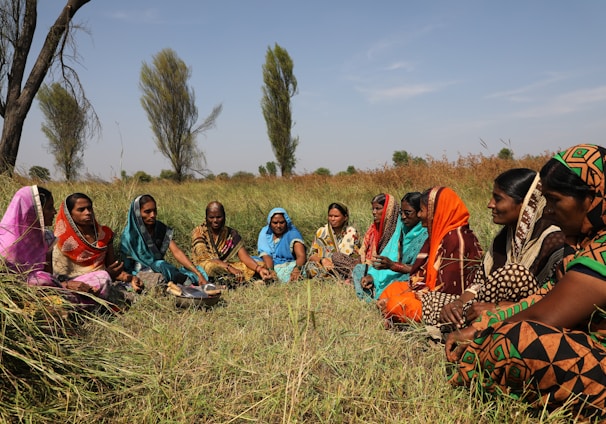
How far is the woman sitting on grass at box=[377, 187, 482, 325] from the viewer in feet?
10.6

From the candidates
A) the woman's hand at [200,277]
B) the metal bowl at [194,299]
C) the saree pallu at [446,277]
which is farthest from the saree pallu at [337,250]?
the saree pallu at [446,277]

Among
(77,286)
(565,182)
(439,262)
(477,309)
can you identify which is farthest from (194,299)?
(565,182)

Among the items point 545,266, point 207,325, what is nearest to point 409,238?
point 545,266

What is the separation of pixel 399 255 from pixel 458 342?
2.19 metres

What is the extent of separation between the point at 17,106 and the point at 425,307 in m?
7.89

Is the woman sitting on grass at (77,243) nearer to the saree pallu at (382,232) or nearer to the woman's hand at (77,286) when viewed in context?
the woman's hand at (77,286)

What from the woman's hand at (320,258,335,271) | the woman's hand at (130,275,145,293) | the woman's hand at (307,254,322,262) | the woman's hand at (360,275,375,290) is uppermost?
the woman's hand at (130,275,145,293)

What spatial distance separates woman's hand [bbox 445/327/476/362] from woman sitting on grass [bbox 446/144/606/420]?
6.7 inches

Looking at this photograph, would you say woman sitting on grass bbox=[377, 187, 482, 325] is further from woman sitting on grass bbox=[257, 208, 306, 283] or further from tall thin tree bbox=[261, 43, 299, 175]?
tall thin tree bbox=[261, 43, 299, 175]

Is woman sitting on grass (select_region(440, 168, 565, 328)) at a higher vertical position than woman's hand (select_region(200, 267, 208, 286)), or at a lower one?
higher

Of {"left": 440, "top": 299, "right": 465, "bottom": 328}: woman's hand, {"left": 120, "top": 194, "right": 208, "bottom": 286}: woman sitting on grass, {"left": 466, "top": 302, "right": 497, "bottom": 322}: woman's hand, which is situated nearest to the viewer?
{"left": 466, "top": 302, "right": 497, "bottom": 322}: woman's hand

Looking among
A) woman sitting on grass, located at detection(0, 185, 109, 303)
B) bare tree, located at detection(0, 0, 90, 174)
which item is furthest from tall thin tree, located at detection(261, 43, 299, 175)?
woman sitting on grass, located at detection(0, 185, 109, 303)

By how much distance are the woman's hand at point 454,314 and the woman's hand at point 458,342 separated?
372 millimetres

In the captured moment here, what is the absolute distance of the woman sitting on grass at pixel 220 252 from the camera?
5.31m
